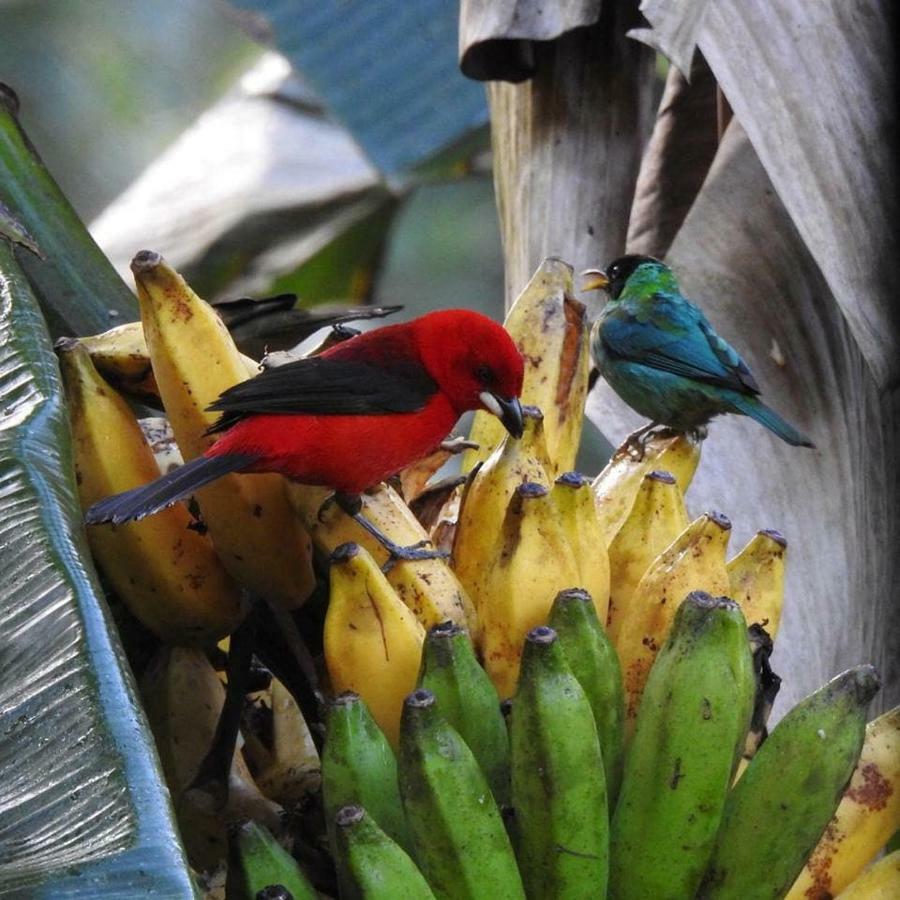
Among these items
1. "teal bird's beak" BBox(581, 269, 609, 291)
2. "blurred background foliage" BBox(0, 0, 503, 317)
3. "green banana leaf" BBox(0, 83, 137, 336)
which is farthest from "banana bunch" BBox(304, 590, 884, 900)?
"blurred background foliage" BBox(0, 0, 503, 317)

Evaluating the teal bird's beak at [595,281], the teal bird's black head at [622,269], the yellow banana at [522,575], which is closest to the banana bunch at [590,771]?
the yellow banana at [522,575]

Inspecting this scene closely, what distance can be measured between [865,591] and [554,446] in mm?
551

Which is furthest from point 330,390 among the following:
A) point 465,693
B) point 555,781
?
point 555,781

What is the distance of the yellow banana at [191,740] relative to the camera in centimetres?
155

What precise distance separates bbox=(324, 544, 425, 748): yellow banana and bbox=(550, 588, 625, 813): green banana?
0.17 metres

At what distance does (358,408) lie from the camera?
197cm

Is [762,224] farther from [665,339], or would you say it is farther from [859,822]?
[859,822]

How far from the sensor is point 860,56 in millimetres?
2109

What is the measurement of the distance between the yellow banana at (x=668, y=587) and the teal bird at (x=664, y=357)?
0.55 m

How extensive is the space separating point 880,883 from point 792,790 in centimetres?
20

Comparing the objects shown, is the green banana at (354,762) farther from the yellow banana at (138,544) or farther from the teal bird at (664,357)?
the teal bird at (664,357)

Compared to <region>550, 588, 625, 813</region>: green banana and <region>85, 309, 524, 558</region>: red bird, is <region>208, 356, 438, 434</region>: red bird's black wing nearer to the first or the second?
<region>85, 309, 524, 558</region>: red bird

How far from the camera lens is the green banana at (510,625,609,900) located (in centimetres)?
129

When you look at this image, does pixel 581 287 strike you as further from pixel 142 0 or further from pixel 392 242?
pixel 142 0
